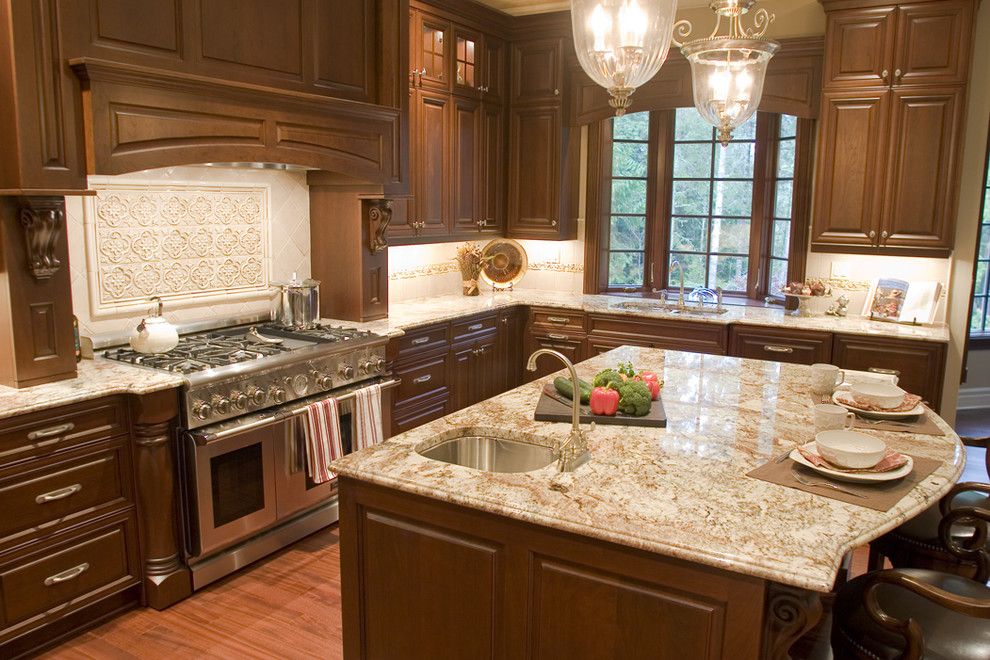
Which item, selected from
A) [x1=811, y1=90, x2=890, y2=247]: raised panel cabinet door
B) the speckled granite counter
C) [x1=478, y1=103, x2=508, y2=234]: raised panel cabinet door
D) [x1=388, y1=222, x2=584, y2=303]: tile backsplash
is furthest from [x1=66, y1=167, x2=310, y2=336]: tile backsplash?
[x1=811, y1=90, x2=890, y2=247]: raised panel cabinet door

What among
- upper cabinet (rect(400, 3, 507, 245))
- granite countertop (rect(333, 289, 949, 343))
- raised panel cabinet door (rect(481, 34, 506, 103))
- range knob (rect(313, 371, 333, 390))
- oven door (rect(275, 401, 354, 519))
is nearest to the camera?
oven door (rect(275, 401, 354, 519))

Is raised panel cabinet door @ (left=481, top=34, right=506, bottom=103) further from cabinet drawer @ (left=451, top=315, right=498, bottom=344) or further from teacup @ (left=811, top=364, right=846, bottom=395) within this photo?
teacup @ (left=811, top=364, right=846, bottom=395)

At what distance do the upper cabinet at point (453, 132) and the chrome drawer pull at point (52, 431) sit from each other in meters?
2.50

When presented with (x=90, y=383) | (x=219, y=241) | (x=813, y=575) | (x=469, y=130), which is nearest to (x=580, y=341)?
(x=469, y=130)

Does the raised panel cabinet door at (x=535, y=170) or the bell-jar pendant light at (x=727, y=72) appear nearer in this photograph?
the bell-jar pendant light at (x=727, y=72)

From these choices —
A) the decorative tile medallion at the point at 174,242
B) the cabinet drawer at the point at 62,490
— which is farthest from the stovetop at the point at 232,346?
the cabinet drawer at the point at 62,490

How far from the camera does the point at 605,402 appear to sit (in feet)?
9.09

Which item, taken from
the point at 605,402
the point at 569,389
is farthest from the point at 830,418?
the point at 569,389

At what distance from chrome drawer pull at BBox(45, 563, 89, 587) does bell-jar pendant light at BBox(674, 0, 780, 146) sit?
9.78 ft

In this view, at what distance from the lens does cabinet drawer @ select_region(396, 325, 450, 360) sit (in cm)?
472

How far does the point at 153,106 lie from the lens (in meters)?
3.19

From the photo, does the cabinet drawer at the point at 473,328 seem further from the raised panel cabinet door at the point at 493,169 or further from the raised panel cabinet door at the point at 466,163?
the raised panel cabinet door at the point at 493,169

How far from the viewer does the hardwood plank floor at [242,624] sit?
3.02 metres

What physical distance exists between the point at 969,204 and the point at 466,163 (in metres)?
3.32
